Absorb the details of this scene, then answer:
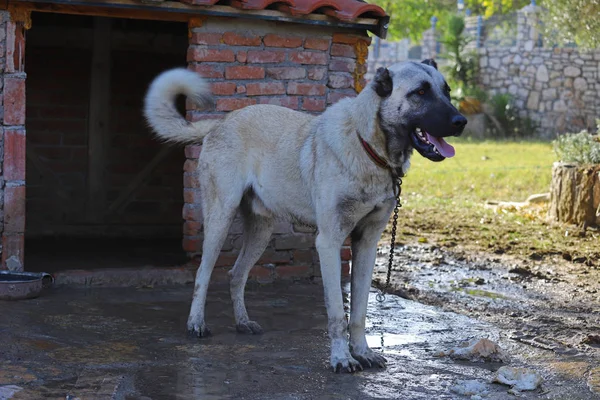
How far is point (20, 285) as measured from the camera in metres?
→ 6.95

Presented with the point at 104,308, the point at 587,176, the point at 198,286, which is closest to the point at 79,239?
the point at 104,308

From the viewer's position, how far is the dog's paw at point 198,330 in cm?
609

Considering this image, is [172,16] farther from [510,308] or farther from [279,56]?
[510,308]

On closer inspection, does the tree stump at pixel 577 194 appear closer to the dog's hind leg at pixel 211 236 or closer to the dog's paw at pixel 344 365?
the dog's hind leg at pixel 211 236

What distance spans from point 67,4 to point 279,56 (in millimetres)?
1705

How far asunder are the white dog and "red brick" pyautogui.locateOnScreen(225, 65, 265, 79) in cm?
107

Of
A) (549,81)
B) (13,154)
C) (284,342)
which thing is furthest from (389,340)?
(549,81)

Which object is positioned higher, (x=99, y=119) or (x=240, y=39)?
(x=240, y=39)

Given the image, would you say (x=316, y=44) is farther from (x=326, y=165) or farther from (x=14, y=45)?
(x=326, y=165)

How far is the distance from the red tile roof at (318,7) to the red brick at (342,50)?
0.37 m

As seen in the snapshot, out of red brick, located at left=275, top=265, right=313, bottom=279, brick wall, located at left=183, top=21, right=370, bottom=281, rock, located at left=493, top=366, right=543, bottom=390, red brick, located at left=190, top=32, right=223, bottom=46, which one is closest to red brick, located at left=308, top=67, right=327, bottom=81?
brick wall, located at left=183, top=21, right=370, bottom=281

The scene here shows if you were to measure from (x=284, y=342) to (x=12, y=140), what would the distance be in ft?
8.99

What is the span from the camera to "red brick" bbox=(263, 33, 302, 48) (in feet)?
25.2

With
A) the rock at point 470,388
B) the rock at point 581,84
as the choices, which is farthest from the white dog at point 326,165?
the rock at point 581,84
